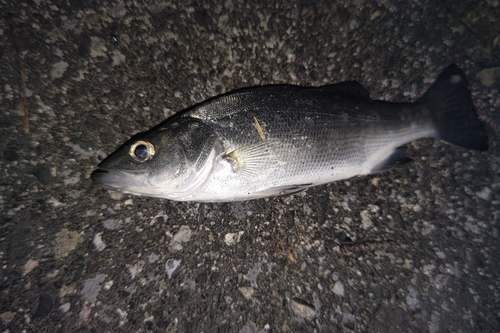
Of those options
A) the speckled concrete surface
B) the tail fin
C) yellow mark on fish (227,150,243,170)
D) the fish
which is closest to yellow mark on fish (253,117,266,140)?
the fish

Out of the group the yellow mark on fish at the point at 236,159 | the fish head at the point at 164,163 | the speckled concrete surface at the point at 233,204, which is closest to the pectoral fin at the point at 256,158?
the yellow mark on fish at the point at 236,159

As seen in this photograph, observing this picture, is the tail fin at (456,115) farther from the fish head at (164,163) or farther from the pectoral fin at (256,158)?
the fish head at (164,163)

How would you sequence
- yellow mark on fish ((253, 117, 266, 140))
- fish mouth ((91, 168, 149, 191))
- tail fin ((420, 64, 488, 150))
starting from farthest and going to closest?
tail fin ((420, 64, 488, 150)) → yellow mark on fish ((253, 117, 266, 140)) → fish mouth ((91, 168, 149, 191))

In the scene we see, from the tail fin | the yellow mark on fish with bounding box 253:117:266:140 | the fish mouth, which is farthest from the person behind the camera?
the tail fin

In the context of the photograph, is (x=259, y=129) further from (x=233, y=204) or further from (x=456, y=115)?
(x=456, y=115)

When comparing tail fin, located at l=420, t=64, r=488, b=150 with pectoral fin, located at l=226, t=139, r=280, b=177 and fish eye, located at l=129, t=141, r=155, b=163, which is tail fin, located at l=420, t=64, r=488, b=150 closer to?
pectoral fin, located at l=226, t=139, r=280, b=177

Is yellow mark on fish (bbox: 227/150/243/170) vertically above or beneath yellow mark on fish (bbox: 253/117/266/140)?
beneath

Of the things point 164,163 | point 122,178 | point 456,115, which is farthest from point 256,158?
point 456,115
